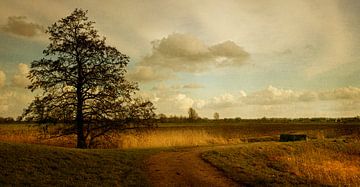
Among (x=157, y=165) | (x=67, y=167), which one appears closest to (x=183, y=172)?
(x=157, y=165)

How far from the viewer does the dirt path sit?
647 inches

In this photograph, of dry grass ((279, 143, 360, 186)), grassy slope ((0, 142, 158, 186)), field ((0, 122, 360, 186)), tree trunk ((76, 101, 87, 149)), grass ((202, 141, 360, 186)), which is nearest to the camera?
grassy slope ((0, 142, 158, 186))

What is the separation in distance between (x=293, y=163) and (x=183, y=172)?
28.8 ft

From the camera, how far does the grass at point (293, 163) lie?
59.3ft

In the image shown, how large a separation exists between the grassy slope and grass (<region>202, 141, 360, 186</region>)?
15.4 feet

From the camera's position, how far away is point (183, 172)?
17.8m

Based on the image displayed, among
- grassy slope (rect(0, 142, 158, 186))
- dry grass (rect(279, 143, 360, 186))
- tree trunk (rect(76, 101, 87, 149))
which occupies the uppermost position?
tree trunk (rect(76, 101, 87, 149))

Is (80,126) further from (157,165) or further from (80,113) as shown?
(157,165)

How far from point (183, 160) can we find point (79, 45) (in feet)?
43.9

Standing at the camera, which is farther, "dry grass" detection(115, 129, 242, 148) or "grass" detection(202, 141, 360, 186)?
"dry grass" detection(115, 129, 242, 148)

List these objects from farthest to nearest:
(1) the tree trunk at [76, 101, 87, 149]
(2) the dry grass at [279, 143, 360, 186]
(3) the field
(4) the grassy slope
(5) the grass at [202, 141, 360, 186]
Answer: (1) the tree trunk at [76, 101, 87, 149], (2) the dry grass at [279, 143, 360, 186], (5) the grass at [202, 141, 360, 186], (3) the field, (4) the grassy slope

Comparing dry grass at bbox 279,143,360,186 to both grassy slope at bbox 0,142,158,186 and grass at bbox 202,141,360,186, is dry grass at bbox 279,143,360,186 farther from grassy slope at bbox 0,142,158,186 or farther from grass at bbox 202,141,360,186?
grassy slope at bbox 0,142,158,186

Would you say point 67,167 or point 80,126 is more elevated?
point 80,126

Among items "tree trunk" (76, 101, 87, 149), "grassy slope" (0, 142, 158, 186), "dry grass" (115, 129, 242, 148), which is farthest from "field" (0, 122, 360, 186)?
"tree trunk" (76, 101, 87, 149)
